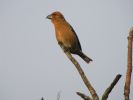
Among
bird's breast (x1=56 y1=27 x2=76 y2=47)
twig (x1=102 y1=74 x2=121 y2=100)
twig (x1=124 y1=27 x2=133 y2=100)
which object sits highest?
twig (x1=124 y1=27 x2=133 y2=100)

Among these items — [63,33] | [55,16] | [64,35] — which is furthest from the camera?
[63,33]

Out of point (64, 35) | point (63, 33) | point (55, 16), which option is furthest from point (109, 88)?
point (63, 33)

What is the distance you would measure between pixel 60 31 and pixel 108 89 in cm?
428

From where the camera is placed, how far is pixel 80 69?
1301 mm

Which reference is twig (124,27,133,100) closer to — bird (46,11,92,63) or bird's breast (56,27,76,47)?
bird (46,11,92,63)

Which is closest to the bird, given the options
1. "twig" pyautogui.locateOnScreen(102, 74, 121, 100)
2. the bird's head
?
the bird's head

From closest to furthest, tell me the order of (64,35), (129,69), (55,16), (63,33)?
(129,69) → (55,16) → (64,35) → (63,33)

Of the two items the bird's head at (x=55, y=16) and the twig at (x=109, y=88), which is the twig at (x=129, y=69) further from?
the bird's head at (x=55, y=16)

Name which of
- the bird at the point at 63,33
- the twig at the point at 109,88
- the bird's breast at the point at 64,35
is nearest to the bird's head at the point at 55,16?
the bird at the point at 63,33

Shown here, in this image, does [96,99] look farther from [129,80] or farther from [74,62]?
[74,62]

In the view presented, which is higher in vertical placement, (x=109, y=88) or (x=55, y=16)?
(x=55, y=16)

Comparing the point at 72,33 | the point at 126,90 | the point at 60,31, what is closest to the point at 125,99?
the point at 126,90

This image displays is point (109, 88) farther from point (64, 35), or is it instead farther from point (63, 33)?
point (63, 33)

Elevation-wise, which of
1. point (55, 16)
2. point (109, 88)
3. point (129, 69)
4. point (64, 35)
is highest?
point (55, 16)
